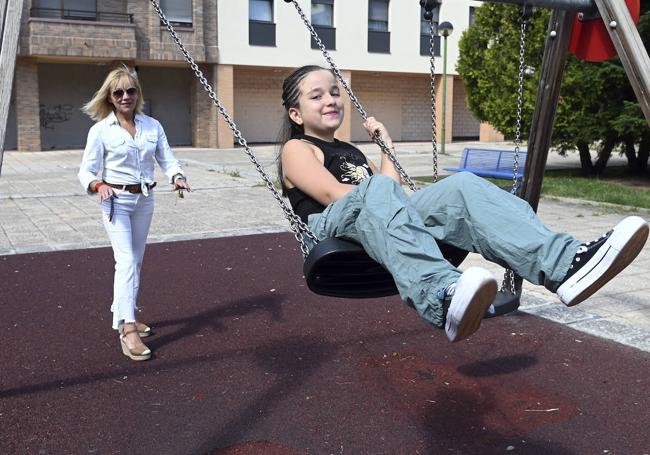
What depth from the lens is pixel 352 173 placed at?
10.6 ft

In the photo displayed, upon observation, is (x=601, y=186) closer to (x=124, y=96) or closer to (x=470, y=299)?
(x=124, y=96)

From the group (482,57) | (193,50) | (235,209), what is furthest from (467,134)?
(235,209)

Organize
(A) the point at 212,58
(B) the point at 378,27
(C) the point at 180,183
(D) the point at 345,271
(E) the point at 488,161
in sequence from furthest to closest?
(B) the point at 378,27
(A) the point at 212,58
(E) the point at 488,161
(C) the point at 180,183
(D) the point at 345,271

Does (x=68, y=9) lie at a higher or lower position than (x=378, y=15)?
lower

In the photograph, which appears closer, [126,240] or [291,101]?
[291,101]

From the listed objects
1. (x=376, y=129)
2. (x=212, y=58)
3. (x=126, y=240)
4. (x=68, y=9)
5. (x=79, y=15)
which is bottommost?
(x=126, y=240)

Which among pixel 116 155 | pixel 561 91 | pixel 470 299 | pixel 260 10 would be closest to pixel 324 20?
pixel 260 10

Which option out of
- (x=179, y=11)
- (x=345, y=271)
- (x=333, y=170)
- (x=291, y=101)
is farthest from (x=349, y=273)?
(x=179, y=11)

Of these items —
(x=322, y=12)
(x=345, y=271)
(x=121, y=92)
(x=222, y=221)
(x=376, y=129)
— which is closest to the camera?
(x=345, y=271)

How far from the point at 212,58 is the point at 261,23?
2330mm

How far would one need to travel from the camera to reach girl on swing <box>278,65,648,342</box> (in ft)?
7.50

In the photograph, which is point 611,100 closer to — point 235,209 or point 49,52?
point 235,209

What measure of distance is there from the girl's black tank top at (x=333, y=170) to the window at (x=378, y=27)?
25926 mm

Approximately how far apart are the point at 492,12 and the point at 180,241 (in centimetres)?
1031
